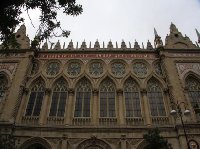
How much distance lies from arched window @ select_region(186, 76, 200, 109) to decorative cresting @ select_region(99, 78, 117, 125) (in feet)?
22.2

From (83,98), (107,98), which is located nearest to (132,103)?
(107,98)

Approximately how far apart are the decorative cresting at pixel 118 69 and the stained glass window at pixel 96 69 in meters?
1.16

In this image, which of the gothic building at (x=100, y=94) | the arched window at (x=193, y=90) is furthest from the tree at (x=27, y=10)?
the arched window at (x=193, y=90)

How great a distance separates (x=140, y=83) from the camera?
22062 millimetres

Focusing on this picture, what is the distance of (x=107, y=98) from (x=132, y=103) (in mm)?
2197

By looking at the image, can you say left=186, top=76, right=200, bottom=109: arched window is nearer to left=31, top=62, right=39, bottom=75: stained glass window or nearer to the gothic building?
the gothic building

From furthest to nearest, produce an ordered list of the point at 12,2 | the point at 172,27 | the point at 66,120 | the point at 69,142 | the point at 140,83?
1. the point at 172,27
2. the point at 140,83
3. the point at 66,120
4. the point at 69,142
5. the point at 12,2

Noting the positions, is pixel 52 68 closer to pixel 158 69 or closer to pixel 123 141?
pixel 123 141

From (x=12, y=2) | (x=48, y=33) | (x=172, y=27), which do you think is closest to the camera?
(x=12, y=2)

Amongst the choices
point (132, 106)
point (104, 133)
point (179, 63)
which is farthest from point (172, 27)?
point (104, 133)

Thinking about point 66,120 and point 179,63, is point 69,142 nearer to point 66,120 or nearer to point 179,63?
point 66,120

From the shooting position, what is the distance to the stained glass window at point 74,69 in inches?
908

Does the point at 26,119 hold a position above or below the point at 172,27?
below

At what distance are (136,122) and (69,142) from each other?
555 centimetres
